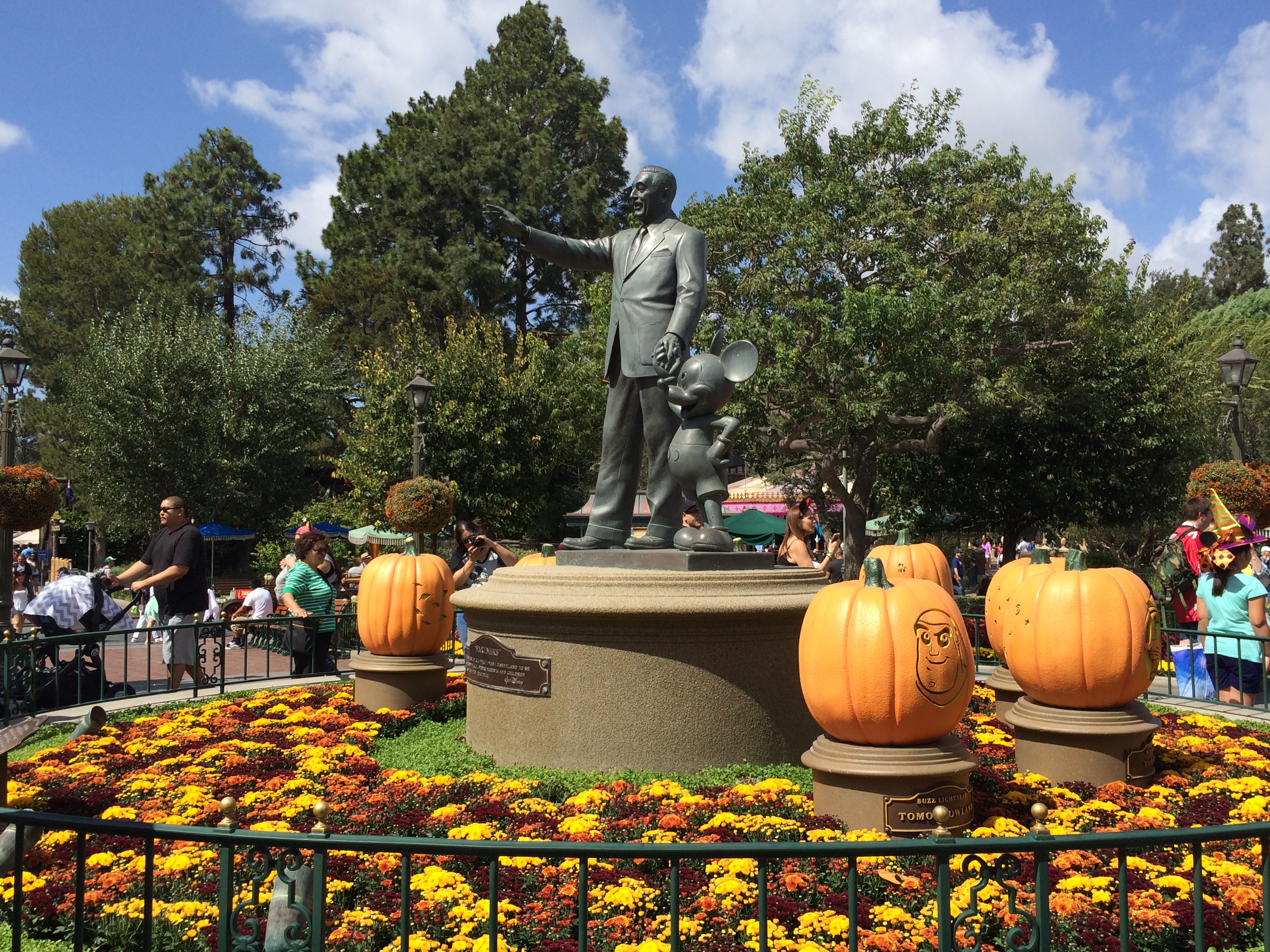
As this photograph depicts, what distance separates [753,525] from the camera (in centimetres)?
2525

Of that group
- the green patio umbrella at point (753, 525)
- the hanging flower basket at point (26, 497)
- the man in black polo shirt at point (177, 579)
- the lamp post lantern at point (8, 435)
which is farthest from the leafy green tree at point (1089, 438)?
the lamp post lantern at point (8, 435)

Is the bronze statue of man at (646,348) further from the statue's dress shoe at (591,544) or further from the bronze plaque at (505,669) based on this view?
the bronze plaque at (505,669)

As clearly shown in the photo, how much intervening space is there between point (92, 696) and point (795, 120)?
16277mm

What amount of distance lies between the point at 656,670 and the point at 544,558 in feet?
8.60

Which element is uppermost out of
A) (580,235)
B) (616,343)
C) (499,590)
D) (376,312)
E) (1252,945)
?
(580,235)

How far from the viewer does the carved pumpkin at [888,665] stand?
476 cm

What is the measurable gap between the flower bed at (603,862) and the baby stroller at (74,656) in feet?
7.64

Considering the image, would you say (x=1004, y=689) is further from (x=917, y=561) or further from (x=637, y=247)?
(x=637, y=247)

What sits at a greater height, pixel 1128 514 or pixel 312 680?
pixel 1128 514

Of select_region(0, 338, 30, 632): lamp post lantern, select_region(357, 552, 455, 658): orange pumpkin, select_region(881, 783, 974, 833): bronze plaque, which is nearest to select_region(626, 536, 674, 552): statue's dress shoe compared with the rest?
select_region(357, 552, 455, 658): orange pumpkin

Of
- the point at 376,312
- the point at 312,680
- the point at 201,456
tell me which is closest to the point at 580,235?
the point at 376,312

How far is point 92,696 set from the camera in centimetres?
922

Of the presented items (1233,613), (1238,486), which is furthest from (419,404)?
(1233,613)

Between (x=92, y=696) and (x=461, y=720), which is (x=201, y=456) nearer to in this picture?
(x=92, y=696)
